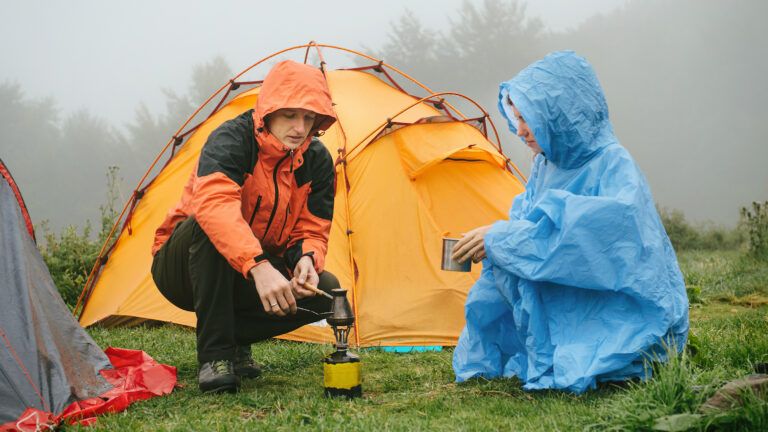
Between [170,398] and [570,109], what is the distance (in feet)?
6.36

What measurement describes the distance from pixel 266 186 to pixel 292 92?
1.33ft

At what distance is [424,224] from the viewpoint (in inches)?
179

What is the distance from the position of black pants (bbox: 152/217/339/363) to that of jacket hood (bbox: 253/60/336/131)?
0.56 meters

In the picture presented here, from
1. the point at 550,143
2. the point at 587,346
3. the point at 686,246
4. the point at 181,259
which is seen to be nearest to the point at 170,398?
Result: the point at 181,259

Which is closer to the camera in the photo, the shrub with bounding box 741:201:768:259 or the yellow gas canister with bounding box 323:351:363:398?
the yellow gas canister with bounding box 323:351:363:398

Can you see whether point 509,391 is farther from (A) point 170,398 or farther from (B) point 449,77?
(B) point 449,77

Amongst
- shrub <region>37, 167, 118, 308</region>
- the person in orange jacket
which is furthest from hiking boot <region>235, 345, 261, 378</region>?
shrub <region>37, 167, 118, 308</region>

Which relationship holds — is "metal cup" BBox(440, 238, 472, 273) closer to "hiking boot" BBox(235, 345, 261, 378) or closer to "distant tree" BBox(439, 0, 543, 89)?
"hiking boot" BBox(235, 345, 261, 378)

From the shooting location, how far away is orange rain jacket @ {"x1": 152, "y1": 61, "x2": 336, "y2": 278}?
2631mm

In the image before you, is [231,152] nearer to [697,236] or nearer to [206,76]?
[697,236]

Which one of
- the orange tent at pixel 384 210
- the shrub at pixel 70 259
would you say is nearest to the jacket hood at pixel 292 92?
the orange tent at pixel 384 210

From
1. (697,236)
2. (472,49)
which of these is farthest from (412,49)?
(697,236)

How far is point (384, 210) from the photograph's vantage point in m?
4.55

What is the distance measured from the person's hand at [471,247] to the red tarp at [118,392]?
1.29m
